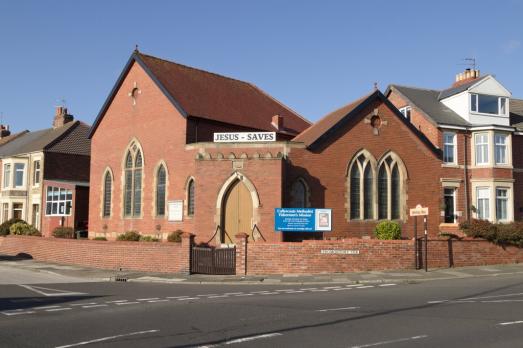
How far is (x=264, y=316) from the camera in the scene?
1174 cm

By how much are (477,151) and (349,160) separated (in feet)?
31.3

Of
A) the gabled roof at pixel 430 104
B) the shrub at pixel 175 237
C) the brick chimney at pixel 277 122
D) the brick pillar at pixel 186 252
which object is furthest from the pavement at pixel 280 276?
the brick chimney at pixel 277 122

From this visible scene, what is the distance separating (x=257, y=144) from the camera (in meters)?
27.0

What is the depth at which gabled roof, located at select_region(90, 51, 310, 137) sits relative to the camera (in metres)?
31.9

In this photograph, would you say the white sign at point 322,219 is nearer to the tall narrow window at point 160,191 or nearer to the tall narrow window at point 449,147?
the tall narrow window at point 160,191

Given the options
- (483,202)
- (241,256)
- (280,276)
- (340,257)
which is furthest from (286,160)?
(483,202)

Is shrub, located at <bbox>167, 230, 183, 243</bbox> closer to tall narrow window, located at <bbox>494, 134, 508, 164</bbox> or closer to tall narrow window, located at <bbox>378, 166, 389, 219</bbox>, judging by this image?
tall narrow window, located at <bbox>378, 166, 389, 219</bbox>

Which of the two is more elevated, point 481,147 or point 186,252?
point 481,147

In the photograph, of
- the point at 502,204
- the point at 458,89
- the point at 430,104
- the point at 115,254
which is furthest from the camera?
the point at 430,104

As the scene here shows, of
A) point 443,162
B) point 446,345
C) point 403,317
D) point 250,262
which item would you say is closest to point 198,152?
point 250,262

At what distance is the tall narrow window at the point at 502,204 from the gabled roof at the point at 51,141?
33009 mm

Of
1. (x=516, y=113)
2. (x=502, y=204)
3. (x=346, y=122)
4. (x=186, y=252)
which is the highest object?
(x=516, y=113)

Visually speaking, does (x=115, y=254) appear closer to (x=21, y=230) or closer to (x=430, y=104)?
(x=21, y=230)

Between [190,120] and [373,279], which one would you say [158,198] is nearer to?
[190,120]
